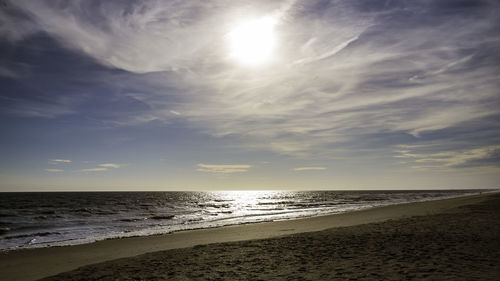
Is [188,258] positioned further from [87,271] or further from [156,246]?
[156,246]

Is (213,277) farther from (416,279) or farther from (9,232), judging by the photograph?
(9,232)

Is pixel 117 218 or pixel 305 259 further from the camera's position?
pixel 117 218

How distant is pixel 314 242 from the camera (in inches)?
545

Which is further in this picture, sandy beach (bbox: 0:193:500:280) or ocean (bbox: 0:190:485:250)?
ocean (bbox: 0:190:485:250)

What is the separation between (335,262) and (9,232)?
2963 cm

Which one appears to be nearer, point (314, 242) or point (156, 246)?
point (314, 242)

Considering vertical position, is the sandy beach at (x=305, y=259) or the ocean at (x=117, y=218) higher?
the sandy beach at (x=305, y=259)

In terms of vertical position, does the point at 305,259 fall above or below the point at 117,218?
above

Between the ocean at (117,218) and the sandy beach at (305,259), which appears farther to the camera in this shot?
the ocean at (117,218)

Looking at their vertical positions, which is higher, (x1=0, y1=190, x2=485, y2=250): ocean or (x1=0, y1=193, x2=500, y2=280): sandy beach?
(x1=0, y1=193, x2=500, y2=280): sandy beach

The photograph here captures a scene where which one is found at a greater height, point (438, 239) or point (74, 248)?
point (438, 239)

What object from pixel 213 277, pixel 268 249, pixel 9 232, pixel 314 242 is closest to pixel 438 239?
pixel 314 242

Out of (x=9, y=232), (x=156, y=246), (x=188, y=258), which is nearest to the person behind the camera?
(x=188, y=258)

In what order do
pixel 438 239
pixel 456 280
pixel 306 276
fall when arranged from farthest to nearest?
pixel 438 239, pixel 306 276, pixel 456 280
